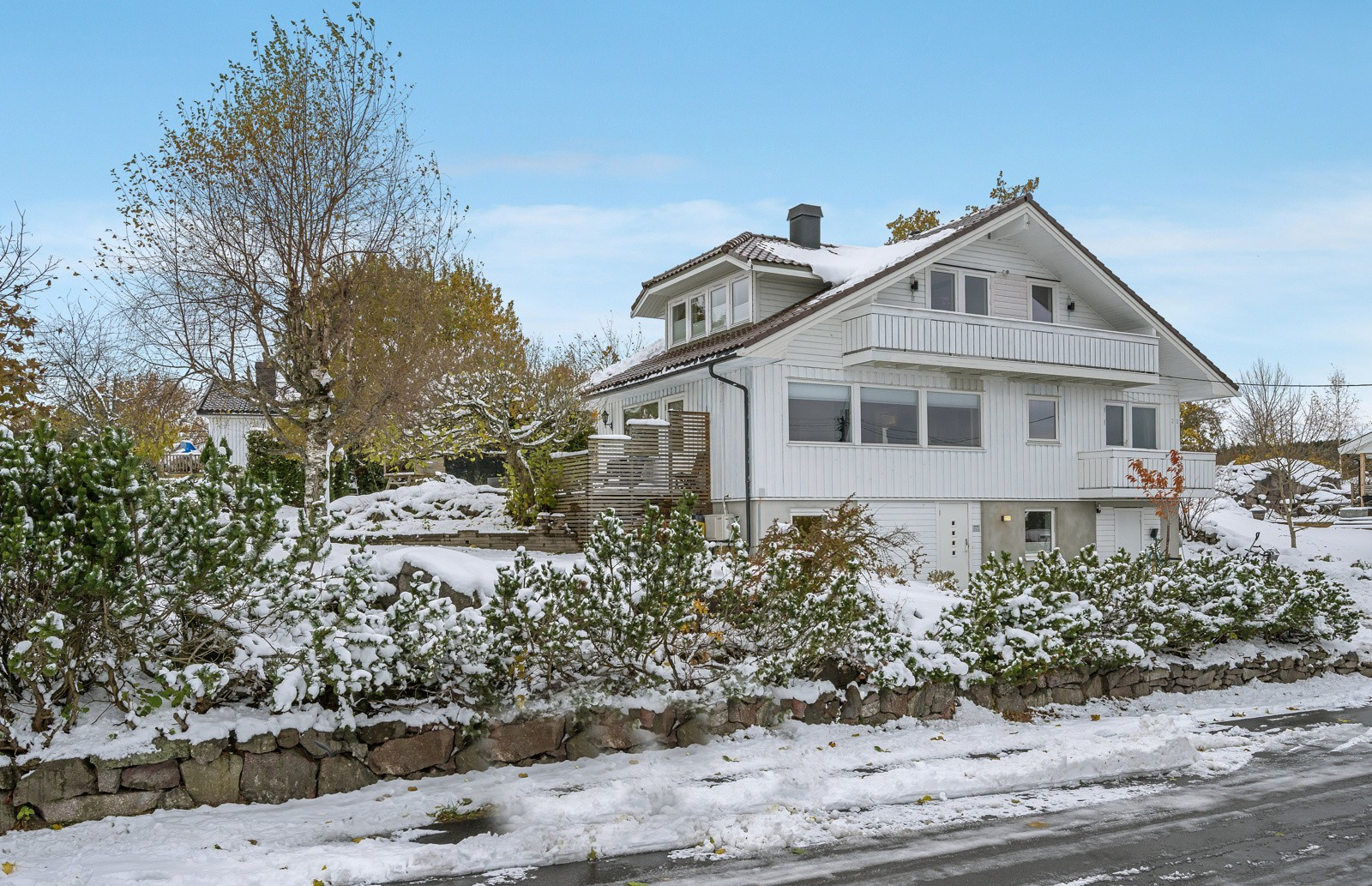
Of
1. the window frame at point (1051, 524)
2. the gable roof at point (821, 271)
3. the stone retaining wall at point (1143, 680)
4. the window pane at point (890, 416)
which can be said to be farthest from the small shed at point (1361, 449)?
the stone retaining wall at point (1143, 680)

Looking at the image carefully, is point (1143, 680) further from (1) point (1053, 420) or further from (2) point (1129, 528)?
(2) point (1129, 528)

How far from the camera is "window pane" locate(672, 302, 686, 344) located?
83.1 ft

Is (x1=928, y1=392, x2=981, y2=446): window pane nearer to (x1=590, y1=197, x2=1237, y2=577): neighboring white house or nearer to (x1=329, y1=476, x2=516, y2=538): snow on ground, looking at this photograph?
(x1=590, y1=197, x2=1237, y2=577): neighboring white house

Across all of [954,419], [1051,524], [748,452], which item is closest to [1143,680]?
[748,452]

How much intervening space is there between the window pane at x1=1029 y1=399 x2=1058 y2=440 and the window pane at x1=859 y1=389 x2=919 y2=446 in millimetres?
3410

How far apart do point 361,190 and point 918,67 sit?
10.3 m

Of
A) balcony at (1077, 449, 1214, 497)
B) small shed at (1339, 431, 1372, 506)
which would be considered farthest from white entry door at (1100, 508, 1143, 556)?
small shed at (1339, 431, 1372, 506)

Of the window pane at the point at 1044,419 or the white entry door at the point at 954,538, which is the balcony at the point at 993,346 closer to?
the window pane at the point at 1044,419

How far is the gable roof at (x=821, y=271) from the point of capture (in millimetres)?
20969

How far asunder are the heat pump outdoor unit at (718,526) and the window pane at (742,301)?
15.7 ft

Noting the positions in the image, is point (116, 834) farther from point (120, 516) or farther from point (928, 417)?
point (928, 417)

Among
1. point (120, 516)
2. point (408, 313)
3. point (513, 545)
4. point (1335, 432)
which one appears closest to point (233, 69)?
point (408, 313)

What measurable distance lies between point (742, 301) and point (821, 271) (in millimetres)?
1825

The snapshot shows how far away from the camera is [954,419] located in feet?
75.4
